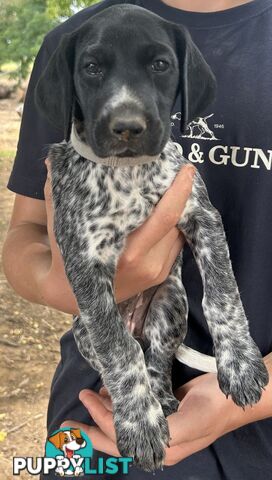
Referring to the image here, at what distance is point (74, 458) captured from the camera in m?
2.51

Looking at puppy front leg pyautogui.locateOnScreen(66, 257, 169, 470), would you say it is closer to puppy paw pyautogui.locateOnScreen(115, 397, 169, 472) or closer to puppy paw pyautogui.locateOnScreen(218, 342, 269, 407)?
puppy paw pyautogui.locateOnScreen(115, 397, 169, 472)

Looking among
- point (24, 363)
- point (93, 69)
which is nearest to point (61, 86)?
point (93, 69)

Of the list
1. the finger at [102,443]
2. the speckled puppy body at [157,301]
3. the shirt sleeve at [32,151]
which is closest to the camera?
the speckled puppy body at [157,301]

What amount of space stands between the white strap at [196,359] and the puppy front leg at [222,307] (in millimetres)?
170

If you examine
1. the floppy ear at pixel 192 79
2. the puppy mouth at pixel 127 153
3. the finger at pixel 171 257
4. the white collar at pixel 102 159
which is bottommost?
the finger at pixel 171 257

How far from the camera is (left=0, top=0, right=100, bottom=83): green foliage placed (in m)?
15.4

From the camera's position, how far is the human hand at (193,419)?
2.26m

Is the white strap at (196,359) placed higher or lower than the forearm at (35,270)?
lower

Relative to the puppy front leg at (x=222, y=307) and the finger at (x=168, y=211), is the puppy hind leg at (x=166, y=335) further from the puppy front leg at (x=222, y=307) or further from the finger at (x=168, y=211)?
the finger at (x=168, y=211)

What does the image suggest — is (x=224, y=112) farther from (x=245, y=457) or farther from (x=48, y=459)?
(x=48, y=459)

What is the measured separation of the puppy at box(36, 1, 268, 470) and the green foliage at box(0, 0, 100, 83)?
42.4ft

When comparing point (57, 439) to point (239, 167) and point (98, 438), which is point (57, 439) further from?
point (239, 167)

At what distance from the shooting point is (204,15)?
8.13ft

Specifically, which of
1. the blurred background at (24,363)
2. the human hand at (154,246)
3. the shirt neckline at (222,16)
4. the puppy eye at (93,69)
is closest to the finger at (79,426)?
the human hand at (154,246)
